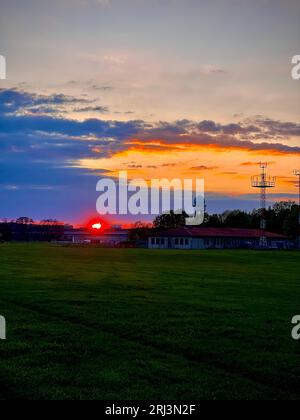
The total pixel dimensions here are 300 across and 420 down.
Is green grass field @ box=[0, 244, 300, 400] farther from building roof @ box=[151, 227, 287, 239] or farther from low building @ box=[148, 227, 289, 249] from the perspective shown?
building roof @ box=[151, 227, 287, 239]

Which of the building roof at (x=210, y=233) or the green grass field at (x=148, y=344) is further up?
the building roof at (x=210, y=233)

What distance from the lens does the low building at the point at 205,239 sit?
131000mm

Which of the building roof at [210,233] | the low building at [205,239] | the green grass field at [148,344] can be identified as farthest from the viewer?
the building roof at [210,233]

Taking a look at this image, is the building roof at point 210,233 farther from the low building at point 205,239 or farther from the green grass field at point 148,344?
the green grass field at point 148,344

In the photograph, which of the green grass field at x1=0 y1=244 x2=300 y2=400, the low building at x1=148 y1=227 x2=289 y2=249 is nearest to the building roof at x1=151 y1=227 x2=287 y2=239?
the low building at x1=148 y1=227 x2=289 y2=249

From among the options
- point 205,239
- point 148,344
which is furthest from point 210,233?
point 148,344

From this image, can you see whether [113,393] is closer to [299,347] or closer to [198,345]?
[198,345]

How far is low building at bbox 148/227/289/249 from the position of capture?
131000 mm

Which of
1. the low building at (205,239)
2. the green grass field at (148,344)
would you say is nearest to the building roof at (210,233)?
the low building at (205,239)

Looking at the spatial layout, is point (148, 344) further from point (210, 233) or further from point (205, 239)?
point (210, 233)

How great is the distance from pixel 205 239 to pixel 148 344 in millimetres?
118157

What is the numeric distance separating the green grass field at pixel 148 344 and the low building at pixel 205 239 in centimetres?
10336

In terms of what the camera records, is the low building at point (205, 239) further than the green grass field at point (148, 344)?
Yes
